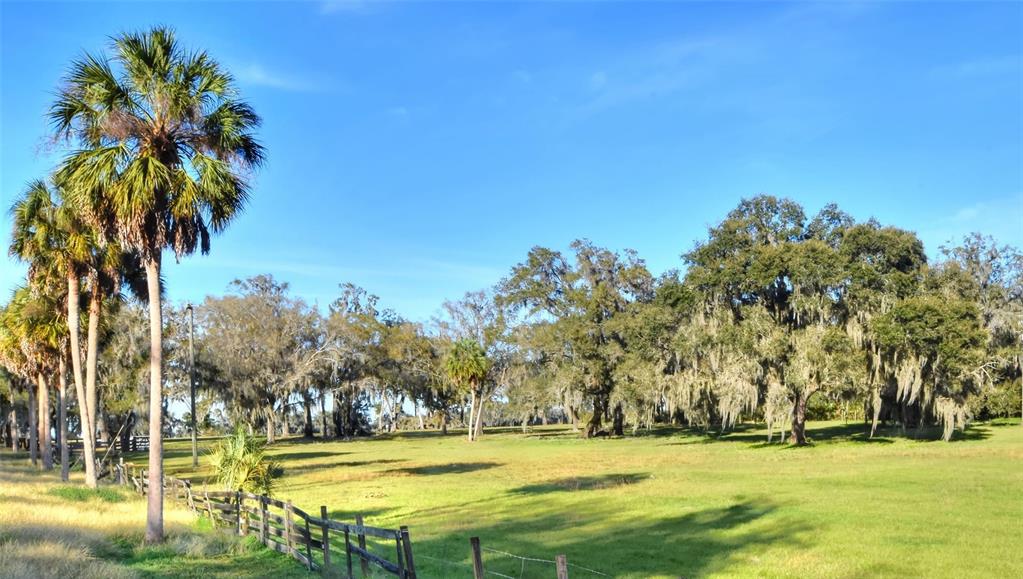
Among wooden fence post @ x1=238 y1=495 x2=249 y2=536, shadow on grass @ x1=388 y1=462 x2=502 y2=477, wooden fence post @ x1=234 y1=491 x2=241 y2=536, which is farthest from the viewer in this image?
shadow on grass @ x1=388 y1=462 x2=502 y2=477

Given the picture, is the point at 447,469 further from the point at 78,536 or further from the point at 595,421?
the point at 595,421

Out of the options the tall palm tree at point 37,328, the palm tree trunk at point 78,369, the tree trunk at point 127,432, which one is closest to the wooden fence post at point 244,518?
the palm tree trunk at point 78,369

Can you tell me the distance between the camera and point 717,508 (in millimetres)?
20047

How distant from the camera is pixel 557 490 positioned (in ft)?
84.1

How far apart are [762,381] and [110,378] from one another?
1581 inches

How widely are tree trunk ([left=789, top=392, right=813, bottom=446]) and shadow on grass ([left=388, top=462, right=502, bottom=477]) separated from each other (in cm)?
1581

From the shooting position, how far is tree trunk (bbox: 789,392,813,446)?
1630 inches

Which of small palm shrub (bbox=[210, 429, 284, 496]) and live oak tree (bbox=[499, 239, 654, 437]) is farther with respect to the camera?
live oak tree (bbox=[499, 239, 654, 437])

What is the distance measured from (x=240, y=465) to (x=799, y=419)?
3106cm

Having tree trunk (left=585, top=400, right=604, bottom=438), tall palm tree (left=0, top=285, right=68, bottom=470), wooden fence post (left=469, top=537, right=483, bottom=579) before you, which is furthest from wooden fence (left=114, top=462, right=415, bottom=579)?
tree trunk (left=585, top=400, right=604, bottom=438)

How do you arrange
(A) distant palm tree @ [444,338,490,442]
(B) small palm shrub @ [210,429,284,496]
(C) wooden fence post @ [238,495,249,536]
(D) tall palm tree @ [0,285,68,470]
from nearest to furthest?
(C) wooden fence post @ [238,495,249,536]
(B) small palm shrub @ [210,429,284,496]
(D) tall palm tree @ [0,285,68,470]
(A) distant palm tree @ [444,338,490,442]

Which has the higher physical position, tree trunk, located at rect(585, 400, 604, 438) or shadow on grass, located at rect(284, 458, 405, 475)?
tree trunk, located at rect(585, 400, 604, 438)

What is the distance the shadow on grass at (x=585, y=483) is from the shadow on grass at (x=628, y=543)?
593cm

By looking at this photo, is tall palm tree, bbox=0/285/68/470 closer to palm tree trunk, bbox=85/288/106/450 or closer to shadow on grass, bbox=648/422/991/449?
palm tree trunk, bbox=85/288/106/450
